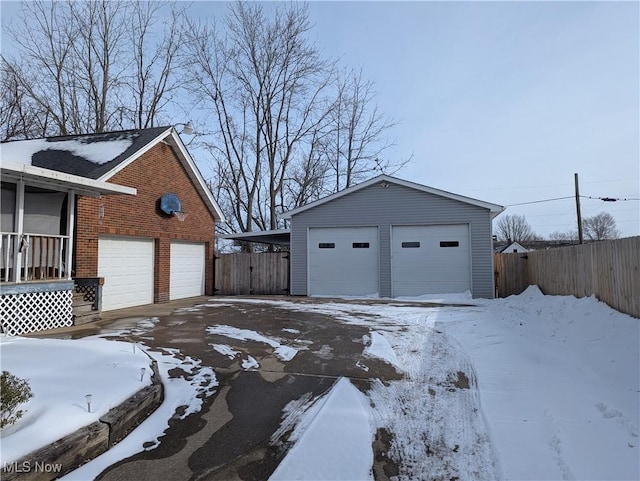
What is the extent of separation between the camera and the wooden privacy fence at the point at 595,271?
5.73 metres

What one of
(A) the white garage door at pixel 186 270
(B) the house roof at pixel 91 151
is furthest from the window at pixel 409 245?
(B) the house roof at pixel 91 151

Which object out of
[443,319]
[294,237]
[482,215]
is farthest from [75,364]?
[482,215]

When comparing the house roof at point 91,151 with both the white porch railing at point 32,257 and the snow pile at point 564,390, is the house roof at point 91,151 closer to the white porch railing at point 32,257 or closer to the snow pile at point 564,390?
the white porch railing at point 32,257

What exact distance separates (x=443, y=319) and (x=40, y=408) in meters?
8.06

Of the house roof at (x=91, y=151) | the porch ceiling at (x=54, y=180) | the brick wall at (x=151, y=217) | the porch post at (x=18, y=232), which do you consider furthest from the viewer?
the house roof at (x=91, y=151)

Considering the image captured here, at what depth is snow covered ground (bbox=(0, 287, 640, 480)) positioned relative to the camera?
9.48 feet

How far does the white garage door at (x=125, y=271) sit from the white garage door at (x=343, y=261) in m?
6.01

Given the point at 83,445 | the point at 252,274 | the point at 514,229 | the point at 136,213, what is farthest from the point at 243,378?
the point at 514,229

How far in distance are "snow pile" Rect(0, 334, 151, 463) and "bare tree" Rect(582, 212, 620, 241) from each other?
80.7 metres

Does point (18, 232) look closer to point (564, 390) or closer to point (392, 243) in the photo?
point (564, 390)

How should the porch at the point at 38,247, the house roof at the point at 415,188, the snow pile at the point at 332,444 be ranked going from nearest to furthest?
the snow pile at the point at 332,444, the porch at the point at 38,247, the house roof at the point at 415,188

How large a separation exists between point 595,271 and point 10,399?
8.72m

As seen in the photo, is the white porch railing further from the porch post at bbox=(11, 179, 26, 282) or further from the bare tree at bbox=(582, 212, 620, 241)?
the bare tree at bbox=(582, 212, 620, 241)

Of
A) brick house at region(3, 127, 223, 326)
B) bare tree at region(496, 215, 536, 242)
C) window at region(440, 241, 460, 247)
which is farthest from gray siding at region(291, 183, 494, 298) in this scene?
bare tree at region(496, 215, 536, 242)
